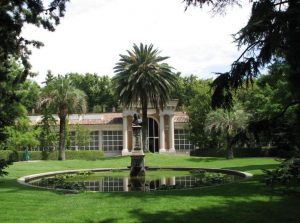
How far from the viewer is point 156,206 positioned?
10.8m

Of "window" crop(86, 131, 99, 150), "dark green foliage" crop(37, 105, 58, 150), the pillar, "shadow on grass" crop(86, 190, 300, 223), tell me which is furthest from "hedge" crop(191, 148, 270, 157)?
"shadow on grass" crop(86, 190, 300, 223)

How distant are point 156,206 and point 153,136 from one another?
41.9 m

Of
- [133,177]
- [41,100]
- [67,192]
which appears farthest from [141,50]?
[67,192]

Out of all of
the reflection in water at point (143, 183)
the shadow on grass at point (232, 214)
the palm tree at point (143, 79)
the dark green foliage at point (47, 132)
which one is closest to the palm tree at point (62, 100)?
the palm tree at point (143, 79)

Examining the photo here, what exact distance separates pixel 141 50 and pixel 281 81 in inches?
699

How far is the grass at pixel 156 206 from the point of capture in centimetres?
962

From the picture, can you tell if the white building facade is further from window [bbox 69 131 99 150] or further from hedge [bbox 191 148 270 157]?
hedge [bbox 191 148 270 157]

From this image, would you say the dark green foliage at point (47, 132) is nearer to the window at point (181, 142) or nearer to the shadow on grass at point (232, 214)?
the window at point (181, 142)

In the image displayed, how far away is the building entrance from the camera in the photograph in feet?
172

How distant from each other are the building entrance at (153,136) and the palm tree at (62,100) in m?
13.4

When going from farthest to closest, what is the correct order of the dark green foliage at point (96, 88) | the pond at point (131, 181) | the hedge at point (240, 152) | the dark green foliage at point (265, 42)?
the dark green foliage at point (96, 88), the hedge at point (240, 152), the pond at point (131, 181), the dark green foliage at point (265, 42)

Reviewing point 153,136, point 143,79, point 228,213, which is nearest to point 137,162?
point 228,213

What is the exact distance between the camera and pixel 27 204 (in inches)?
444

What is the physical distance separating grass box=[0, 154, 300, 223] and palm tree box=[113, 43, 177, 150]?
26728mm
